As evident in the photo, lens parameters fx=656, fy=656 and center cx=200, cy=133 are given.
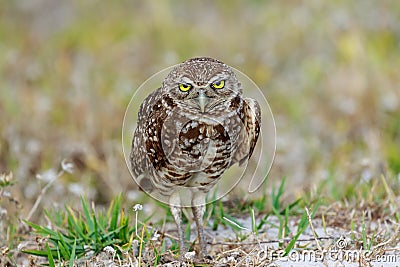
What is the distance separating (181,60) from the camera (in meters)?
7.65

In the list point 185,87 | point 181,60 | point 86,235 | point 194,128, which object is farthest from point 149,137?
point 181,60

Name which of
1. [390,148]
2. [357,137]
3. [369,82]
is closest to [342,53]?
[369,82]

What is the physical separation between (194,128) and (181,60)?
15.5ft

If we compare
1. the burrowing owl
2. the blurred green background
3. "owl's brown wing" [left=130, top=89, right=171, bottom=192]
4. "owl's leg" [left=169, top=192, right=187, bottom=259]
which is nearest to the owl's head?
the burrowing owl

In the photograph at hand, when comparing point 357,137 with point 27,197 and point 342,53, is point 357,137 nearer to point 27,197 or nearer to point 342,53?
point 342,53

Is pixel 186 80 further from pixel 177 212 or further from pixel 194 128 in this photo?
pixel 177 212

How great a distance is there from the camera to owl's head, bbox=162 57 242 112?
283 centimetres

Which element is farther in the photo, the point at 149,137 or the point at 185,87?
the point at 149,137

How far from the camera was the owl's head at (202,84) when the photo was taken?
2.83 meters

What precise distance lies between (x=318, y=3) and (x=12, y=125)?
4564 millimetres

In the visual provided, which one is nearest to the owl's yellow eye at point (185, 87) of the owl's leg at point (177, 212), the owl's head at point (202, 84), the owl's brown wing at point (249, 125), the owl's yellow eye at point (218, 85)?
the owl's head at point (202, 84)

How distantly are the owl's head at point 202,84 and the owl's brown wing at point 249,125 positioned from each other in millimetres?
201

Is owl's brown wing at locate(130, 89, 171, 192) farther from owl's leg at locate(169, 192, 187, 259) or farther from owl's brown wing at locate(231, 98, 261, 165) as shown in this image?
owl's brown wing at locate(231, 98, 261, 165)

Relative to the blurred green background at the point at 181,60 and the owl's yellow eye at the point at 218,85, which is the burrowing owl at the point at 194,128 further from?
the blurred green background at the point at 181,60
